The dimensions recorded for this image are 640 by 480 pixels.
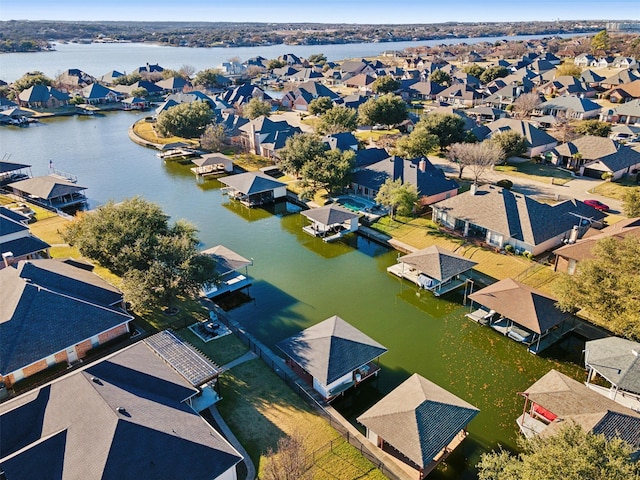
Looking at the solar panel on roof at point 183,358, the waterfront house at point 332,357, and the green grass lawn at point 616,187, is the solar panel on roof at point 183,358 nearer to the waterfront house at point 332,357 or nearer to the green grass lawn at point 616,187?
the waterfront house at point 332,357

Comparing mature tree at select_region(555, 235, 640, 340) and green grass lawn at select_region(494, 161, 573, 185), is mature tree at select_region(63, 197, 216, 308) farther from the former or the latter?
green grass lawn at select_region(494, 161, 573, 185)

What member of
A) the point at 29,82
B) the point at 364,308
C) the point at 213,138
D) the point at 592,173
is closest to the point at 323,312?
the point at 364,308

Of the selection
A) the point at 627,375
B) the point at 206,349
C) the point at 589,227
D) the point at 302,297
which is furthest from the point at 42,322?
the point at 589,227

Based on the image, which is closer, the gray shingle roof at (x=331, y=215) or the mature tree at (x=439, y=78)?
the gray shingle roof at (x=331, y=215)

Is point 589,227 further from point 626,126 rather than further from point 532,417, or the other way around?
point 626,126

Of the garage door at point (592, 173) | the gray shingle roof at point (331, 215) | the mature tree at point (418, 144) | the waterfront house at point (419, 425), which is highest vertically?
the mature tree at point (418, 144)

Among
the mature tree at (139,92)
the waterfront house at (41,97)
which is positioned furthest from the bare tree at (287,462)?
the waterfront house at (41,97)
